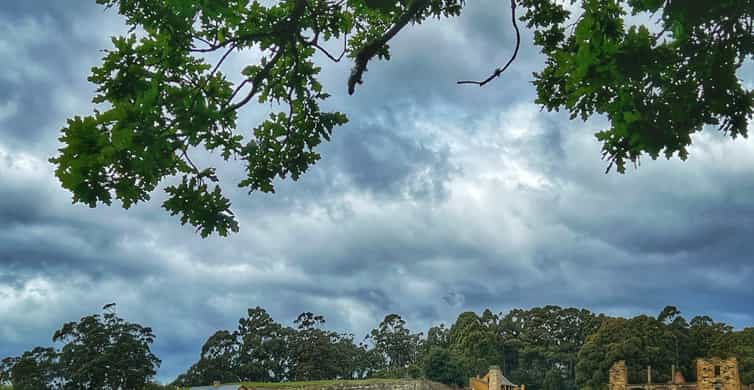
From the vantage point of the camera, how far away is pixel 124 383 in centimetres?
4316

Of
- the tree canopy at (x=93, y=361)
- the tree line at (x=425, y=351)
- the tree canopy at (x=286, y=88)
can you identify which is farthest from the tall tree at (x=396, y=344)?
the tree canopy at (x=286, y=88)

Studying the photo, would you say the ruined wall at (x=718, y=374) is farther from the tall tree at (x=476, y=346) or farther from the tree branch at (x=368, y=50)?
the tree branch at (x=368, y=50)

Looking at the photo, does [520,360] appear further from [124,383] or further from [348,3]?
[348,3]

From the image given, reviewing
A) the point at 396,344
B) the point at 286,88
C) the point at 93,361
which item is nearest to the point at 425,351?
the point at 396,344

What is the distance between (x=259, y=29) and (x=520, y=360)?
58.1 m

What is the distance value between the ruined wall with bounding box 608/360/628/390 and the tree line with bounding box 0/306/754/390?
5.19m

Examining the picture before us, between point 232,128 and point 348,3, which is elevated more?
point 348,3

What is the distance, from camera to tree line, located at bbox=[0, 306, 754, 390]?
44.1 metres

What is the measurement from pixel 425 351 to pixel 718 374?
31.6 meters

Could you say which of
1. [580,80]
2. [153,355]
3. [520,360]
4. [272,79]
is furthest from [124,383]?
[580,80]

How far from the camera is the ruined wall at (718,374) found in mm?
35062

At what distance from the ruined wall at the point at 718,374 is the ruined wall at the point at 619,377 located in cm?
486

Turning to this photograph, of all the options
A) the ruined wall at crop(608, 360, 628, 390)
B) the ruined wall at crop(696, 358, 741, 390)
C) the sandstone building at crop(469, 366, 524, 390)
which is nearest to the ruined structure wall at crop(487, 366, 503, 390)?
the sandstone building at crop(469, 366, 524, 390)

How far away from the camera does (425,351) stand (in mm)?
64438
